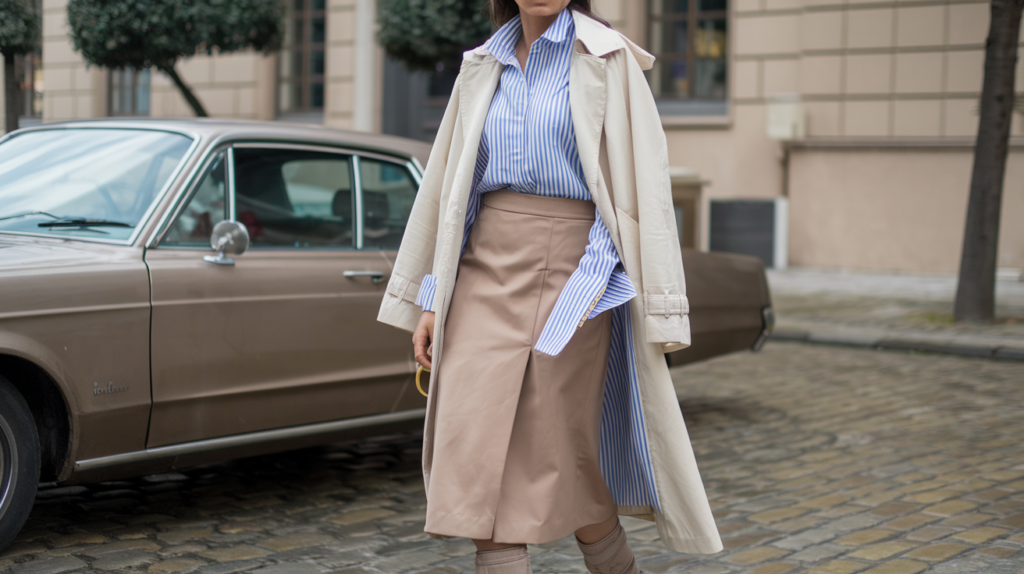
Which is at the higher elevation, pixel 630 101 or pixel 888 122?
pixel 888 122

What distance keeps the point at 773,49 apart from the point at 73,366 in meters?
13.4

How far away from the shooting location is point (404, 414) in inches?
178

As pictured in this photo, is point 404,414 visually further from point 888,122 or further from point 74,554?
point 888,122

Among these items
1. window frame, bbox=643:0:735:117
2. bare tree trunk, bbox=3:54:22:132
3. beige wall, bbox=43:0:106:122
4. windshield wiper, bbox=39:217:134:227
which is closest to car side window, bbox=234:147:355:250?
windshield wiper, bbox=39:217:134:227

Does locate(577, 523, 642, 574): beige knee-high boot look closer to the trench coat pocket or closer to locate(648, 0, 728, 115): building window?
the trench coat pocket

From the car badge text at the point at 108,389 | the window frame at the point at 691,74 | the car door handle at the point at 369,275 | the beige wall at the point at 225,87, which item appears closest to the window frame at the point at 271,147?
the car door handle at the point at 369,275

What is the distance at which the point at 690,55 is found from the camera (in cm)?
1614

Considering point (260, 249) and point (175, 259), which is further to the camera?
point (260, 249)

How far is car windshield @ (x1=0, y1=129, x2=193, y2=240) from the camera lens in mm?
3883

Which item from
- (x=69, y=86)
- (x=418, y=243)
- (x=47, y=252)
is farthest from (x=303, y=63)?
(x=418, y=243)

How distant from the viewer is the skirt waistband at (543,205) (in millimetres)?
2504

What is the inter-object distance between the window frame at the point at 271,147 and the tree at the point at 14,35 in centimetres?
522

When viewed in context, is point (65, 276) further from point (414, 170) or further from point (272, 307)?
point (414, 170)

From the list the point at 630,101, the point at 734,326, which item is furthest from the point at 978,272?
the point at 630,101
